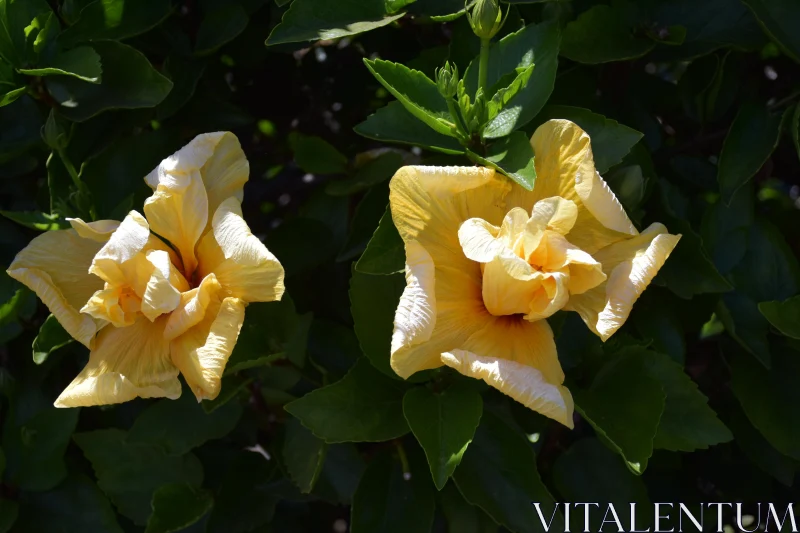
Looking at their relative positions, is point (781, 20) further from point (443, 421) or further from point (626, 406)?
point (443, 421)

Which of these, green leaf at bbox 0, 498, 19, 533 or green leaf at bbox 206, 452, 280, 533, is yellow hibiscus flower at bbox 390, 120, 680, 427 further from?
green leaf at bbox 0, 498, 19, 533

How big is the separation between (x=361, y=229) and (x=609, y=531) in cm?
58

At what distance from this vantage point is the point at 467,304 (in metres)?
0.99

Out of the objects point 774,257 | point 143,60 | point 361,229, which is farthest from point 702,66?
point 143,60

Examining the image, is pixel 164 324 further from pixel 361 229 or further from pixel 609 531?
pixel 609 531

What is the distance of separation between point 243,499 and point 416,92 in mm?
685

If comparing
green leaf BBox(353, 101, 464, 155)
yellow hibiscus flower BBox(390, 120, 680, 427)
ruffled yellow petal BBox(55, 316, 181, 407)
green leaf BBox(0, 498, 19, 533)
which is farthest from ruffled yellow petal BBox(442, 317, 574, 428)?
green leaf BBox(0, 498, 19, 533)

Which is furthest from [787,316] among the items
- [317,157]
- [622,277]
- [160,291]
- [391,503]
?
[160,291]

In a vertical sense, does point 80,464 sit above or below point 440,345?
below

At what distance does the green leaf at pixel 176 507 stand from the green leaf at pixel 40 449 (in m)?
0.17

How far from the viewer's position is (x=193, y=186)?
3.32 feet

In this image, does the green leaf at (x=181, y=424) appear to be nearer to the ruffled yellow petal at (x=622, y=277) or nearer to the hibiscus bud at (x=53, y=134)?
the hibiscus bud at (x=53, y=134)

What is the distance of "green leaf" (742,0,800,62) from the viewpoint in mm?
1135

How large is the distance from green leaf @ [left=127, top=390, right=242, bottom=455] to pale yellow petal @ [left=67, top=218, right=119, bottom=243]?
1.18 ft
